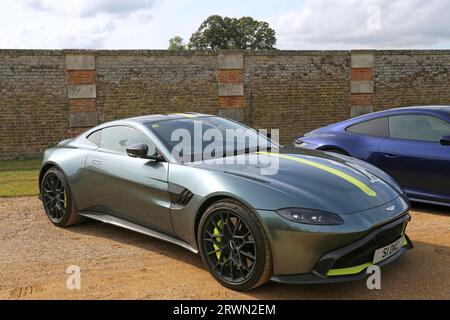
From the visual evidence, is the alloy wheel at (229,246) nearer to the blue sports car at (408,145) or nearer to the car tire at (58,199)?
the car tire at (58,199)

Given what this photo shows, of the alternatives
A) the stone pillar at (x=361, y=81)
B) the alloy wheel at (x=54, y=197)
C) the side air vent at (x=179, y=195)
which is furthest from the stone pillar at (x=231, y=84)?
the side air vent at (x=179, y=195)

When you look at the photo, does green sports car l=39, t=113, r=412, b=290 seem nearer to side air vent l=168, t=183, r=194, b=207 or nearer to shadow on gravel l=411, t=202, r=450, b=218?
side air vent l=168, t=183, r=194, b=207

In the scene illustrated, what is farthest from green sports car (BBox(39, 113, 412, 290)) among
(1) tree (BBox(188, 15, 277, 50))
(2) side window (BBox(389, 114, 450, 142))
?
(1) tree (BBox(188, 15, 277, 50))

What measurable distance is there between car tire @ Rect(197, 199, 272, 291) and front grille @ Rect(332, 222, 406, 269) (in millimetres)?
518

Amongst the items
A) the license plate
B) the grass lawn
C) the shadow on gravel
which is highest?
the license plate

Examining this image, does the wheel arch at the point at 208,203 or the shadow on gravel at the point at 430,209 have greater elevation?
the wheel arch at the point at 208,203

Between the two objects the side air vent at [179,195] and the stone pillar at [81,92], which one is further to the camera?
the stone pillar at [81,92]

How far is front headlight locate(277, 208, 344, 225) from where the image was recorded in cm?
330

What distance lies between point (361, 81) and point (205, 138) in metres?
9.87

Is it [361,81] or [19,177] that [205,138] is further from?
[361,81]

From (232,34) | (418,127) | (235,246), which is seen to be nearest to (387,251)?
(235,246)

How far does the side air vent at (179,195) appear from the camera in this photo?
3.92m

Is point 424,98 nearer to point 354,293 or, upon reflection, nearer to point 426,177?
point 426,177

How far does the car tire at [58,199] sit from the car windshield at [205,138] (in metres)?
1.39
